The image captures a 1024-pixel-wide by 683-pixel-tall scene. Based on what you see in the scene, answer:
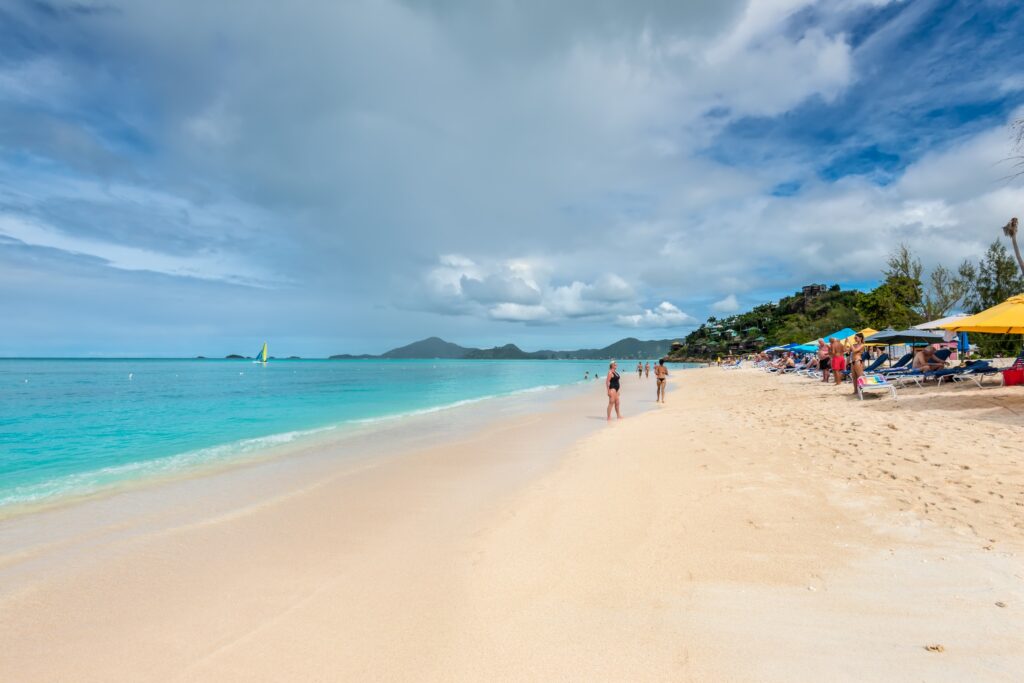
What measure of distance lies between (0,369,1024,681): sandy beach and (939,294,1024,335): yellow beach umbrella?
3.90 meters

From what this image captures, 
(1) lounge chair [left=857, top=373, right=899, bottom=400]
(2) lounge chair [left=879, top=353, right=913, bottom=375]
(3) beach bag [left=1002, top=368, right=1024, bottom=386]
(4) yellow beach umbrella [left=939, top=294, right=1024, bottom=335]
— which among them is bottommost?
(1) lounge chair [left=857, top=373, right=899, bottom=400]

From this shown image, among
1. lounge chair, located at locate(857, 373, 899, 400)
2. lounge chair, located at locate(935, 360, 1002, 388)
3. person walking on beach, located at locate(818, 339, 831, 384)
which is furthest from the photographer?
person walking on beach, located at locate(818, 339, 831, 384)

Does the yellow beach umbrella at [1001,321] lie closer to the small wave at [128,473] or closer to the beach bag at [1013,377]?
the beach bag at [1013,377]

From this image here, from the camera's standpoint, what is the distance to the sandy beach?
2.93 m

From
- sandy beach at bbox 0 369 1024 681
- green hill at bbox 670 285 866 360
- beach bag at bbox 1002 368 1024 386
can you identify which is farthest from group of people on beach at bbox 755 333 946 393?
green hill at bbox 670 285 866 360

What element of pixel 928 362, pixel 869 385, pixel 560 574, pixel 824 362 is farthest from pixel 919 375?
pixel 560 574

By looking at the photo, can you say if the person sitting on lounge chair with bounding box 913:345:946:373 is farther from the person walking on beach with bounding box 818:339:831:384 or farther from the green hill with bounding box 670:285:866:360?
the green hill with bounding box 670:285:866:360

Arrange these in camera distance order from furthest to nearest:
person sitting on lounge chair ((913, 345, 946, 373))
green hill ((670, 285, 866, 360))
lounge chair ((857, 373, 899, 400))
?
green hill ((670, 285, 866, 360))
person sitting on lounge chair ((913, 345, 946, 373))
lounge chair ((857, 373, 899, 400))

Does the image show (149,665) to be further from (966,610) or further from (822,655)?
(966,610)

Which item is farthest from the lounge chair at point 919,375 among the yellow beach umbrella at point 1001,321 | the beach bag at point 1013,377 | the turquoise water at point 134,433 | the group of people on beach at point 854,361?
the turquoise water at point 134,433

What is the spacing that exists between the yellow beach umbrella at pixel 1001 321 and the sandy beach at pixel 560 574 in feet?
12.8

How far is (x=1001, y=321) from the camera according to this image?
35.3 feet

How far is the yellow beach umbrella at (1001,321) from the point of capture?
10.6 metres

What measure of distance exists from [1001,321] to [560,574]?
514 inches
